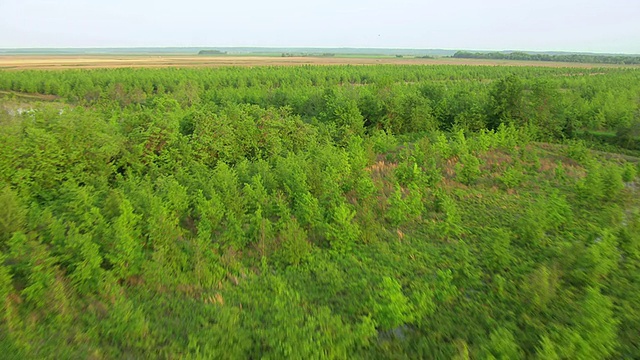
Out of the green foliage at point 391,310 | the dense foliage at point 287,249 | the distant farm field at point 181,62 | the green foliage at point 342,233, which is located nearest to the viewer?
the dense foliage at point 287,249

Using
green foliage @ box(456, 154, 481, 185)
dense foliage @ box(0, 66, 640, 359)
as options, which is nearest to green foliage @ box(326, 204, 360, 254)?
dense foliage @ box(0, 66, 640, 359)

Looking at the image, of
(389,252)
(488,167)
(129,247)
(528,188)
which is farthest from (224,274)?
(488,167)

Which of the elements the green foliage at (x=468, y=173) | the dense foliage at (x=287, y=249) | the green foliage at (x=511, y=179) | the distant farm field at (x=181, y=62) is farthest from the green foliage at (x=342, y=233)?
the distant farm field at (x=181, y=62)

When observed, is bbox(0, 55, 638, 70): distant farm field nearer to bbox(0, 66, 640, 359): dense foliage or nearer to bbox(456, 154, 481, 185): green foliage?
A: bbox(0, 66, 640, 359): dense foliage

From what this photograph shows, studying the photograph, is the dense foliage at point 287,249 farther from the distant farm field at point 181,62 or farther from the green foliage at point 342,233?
the distant farm field at point 181,62

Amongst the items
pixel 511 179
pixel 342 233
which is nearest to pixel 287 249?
pixel 342 233

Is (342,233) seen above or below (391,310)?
below

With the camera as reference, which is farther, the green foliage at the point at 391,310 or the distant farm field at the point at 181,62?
the distant farm field at the point at 181,62

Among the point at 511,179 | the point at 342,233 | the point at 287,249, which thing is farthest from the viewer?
the point at 511,179

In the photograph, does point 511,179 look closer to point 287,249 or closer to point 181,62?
point 287,249

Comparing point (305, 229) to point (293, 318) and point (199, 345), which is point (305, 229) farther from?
point (199, 345)
